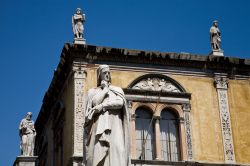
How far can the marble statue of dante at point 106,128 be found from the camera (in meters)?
7.78

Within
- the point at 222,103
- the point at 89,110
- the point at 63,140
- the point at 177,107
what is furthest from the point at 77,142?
the point at 89,110

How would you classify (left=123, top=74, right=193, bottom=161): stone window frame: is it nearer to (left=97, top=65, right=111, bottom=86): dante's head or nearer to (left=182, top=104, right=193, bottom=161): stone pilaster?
(left=182, top=104, right=193, bottom=161): stone pilaster

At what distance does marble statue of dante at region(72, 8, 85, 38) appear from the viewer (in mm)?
24047

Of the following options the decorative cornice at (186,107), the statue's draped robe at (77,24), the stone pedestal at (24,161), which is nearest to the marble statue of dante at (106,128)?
the stone pedestal at (24,161)

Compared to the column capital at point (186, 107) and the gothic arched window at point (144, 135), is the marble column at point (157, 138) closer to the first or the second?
the gothic arched window at point (144, 135)

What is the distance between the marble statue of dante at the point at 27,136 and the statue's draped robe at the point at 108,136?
47.4 feet

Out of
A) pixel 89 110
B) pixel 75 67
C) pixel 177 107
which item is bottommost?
pixel 89 110

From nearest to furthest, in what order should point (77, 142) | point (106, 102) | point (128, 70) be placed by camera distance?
point (106, 102)
point (77, 142)
point (128, 70)

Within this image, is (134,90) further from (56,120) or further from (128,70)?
(56,120)

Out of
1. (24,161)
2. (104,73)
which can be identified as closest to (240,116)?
(24,161)

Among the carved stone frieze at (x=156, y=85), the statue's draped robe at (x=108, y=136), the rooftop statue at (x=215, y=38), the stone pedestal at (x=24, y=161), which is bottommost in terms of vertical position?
the statue's draped robe at (x=108, y=136)

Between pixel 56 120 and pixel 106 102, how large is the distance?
18567 mm

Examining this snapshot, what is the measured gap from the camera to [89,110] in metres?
8.14

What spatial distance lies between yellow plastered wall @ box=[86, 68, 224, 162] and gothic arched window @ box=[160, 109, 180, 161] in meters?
0.65
